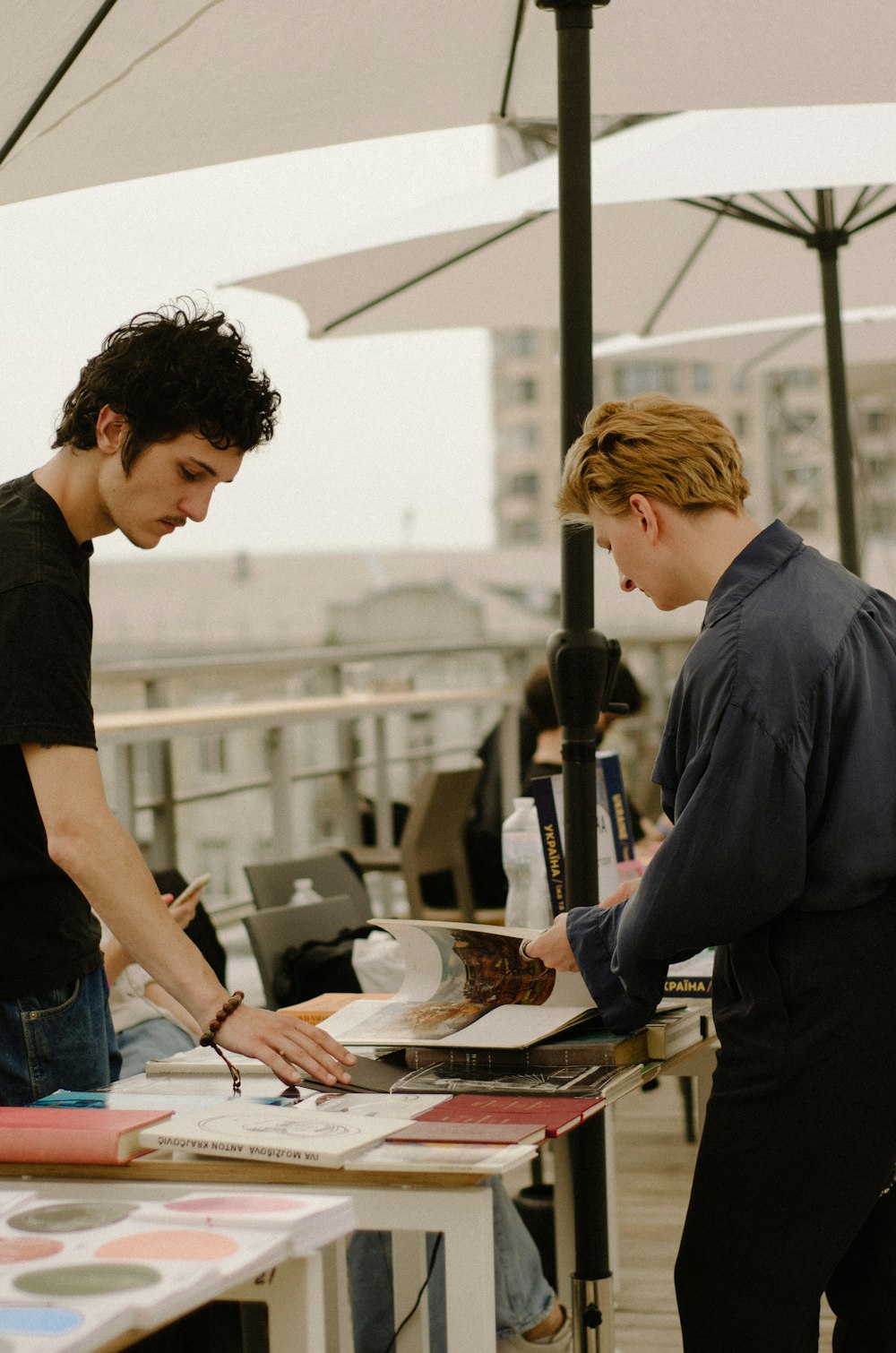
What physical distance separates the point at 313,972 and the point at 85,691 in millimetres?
1429

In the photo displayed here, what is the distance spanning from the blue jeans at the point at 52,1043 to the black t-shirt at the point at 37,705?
0.02m

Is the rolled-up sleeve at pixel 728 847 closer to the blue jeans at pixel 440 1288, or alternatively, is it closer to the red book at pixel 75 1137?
the red book at pixel 75 1137

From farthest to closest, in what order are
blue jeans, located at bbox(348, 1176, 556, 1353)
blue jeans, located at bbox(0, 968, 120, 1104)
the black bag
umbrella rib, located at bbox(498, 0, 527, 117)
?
the black bag < umbrella rib, located at bbox(498, 0, 527, 117) < blue jeans, located at bbox(348, 1176, 556, 1353) < blue jeans, located at bbox(0, 968, 120, 1104)

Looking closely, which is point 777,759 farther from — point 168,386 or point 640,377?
point 640,377

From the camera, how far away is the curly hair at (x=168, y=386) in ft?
5.82

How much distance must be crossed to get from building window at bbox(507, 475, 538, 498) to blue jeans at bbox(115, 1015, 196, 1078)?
86.4 metres

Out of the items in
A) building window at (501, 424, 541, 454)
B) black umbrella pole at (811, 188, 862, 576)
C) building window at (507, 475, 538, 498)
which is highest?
building window at (501, 424, 541, 454)

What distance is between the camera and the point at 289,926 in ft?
10.5

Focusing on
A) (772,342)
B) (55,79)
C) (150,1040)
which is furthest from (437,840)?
(55,79)

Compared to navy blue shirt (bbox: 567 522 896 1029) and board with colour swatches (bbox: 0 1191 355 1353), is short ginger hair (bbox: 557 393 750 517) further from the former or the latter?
board with colour swatches (bbox: 0 1191 355 1353)

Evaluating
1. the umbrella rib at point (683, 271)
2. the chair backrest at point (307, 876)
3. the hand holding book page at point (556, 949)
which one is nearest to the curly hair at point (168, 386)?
the hand holding book page at point (556, 949)

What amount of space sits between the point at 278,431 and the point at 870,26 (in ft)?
4.79

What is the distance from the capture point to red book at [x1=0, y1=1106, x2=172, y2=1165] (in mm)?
1502

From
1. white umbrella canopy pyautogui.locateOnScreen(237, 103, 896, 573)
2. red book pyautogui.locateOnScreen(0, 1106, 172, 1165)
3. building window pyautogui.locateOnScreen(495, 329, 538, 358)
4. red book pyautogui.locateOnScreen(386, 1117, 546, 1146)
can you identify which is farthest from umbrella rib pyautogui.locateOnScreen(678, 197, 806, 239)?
building window pyautogui.locateOnScreen(495, 329, 538, 358)
